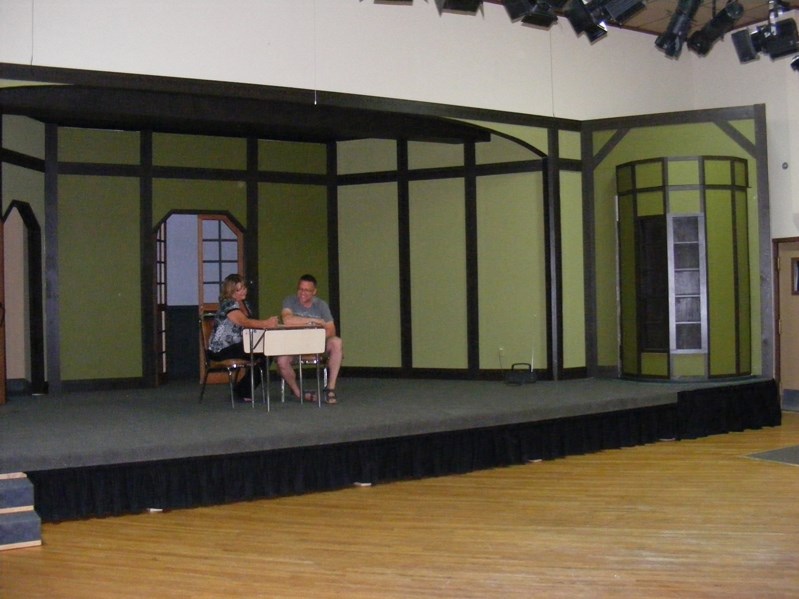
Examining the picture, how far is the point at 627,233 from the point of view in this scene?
8.81 m

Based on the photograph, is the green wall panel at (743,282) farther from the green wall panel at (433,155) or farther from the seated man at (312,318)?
the seated man at (312,318)

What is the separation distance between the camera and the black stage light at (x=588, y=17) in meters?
6.63

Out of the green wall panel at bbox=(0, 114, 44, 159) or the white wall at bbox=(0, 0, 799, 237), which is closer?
the white wall at bbox=(0, 0, 799, 237)

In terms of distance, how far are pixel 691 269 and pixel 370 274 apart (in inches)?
135

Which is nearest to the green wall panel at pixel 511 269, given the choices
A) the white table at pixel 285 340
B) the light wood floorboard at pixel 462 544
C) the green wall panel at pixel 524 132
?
the green wall panel at pixel 524 132

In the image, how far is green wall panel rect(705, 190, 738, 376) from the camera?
27.6 feet

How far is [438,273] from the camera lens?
9648 millimetres

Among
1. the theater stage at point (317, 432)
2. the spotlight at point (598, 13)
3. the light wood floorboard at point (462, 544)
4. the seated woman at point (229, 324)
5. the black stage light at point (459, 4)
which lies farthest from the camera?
the seated woman at point (229, 324)

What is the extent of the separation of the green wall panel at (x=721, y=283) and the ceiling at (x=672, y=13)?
6.09 feet

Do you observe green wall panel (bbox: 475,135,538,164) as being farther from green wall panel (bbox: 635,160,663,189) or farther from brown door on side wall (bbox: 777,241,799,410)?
brown door on side wall (bbox: 777,241,799,410)

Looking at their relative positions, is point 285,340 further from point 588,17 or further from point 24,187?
point 24,187

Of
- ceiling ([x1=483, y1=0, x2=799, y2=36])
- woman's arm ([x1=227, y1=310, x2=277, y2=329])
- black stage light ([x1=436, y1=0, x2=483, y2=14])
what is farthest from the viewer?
ceiling ([x1=483, y1=0, x2=799, y2=36])

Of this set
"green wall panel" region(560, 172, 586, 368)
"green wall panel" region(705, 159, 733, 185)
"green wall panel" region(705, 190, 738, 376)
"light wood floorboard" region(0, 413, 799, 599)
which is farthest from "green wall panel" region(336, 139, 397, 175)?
"light wood floorboard" region(0, 413, 799, 599)

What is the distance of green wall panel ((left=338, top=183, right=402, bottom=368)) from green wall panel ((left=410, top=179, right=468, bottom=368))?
23 centimetres
